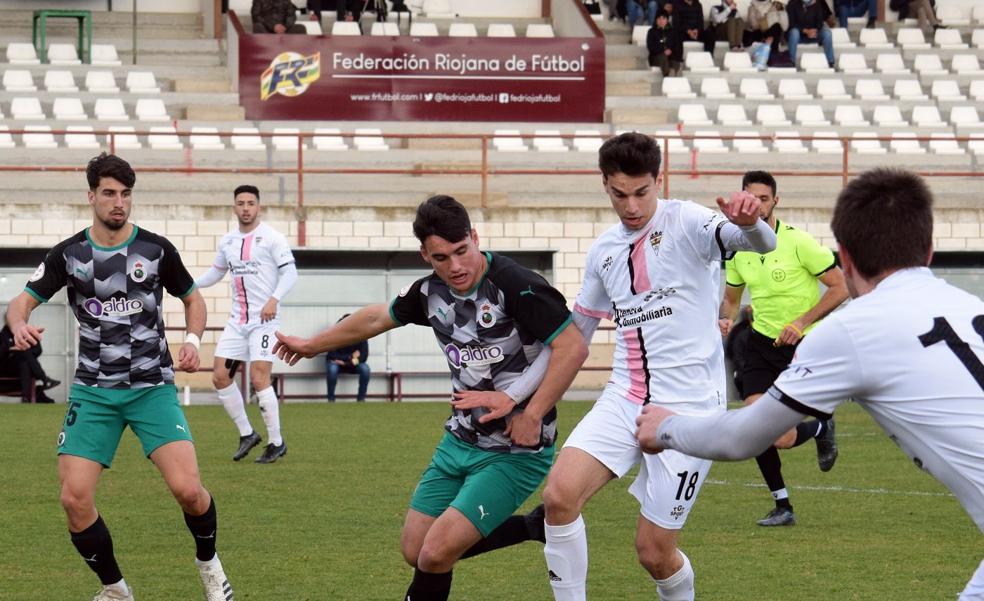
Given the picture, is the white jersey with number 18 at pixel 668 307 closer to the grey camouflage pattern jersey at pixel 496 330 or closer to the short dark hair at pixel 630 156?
the short dark hair at pixel 630 156

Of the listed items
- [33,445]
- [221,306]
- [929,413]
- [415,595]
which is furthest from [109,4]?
[929,413]

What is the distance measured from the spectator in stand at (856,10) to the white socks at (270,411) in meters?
21.5

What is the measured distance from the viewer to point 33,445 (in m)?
14.2

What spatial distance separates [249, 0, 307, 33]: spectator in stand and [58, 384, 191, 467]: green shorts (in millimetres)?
20486

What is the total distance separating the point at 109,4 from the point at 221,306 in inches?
373

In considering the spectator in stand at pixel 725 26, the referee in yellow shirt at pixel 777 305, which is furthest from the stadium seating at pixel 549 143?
the referee in yellow shirt at pixel 777 305

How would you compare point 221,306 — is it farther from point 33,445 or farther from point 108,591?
point 108,591

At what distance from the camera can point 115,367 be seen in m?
6.80

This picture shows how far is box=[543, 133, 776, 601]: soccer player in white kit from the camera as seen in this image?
19.0ft

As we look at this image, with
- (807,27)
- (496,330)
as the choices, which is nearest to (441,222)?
(496,330)

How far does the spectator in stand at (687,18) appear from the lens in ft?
93.9

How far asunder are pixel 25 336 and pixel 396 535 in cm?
295

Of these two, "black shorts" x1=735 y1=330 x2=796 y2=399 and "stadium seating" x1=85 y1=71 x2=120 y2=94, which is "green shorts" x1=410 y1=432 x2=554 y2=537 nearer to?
"black shorts" x1=735 y1=330 x2=796 y2=399

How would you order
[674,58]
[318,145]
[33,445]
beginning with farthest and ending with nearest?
[674,58], [318,145], [33,445]
